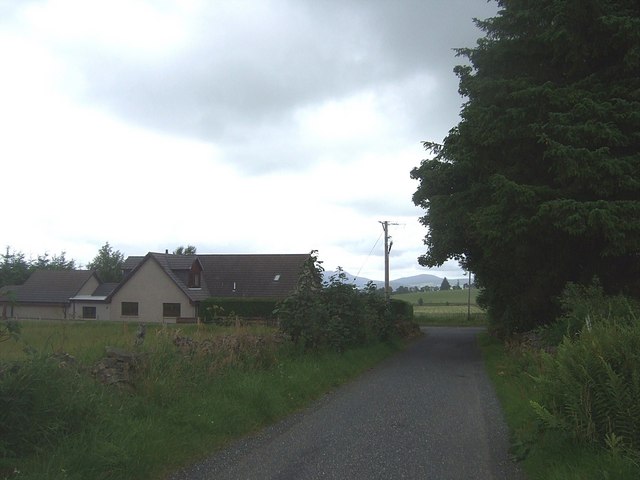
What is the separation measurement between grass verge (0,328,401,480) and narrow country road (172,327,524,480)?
1.04ft

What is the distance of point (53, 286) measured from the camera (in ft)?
188

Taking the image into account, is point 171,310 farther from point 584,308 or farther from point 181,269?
point 584,308

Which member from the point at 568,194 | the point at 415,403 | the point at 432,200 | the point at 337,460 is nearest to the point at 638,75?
the point at 568,194

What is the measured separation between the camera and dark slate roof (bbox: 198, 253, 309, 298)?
45.0 metres

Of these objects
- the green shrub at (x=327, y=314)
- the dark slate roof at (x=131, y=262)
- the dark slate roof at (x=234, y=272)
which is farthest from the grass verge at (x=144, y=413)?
the dark slate roof at (x=131, y=262)

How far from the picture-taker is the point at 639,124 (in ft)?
42.0

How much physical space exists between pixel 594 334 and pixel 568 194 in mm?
8543

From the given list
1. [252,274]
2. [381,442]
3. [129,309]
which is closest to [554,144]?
[381,442]

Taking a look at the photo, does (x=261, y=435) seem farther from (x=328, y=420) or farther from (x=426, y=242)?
(x=426, y=242)

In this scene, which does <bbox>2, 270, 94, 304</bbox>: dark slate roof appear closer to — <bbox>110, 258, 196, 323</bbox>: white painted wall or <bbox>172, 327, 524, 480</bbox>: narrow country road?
<bbox>110, 258, 196, 323</bbox>: white painted wall

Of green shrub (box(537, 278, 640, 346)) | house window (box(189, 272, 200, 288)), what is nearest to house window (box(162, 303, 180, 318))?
A: house window (box(189, 272, 200, 288))

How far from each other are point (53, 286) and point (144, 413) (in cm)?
5676

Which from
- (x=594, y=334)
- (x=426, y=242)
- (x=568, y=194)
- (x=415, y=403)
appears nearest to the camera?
(x=594, y=334)

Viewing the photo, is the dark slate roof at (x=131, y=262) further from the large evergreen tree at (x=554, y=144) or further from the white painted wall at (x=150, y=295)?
the large evergreen tree at (x=554, y=144)
